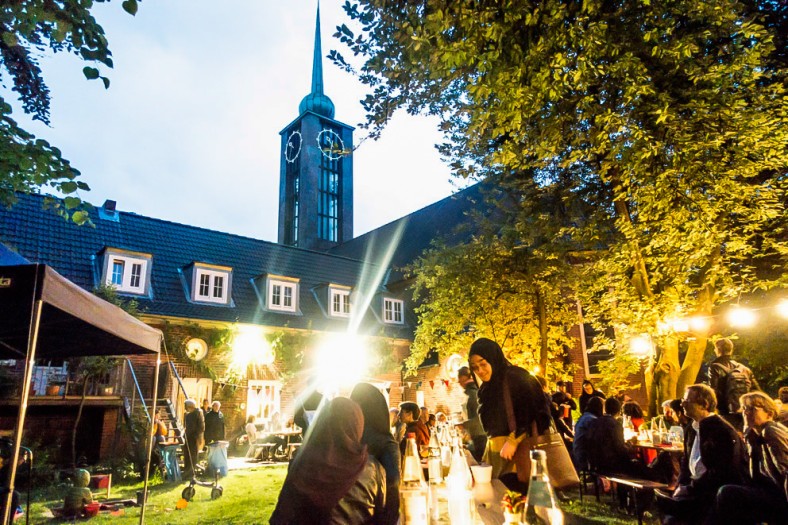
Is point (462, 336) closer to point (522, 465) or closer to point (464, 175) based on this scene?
point (464, 175)

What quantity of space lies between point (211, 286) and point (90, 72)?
1460 centimetres

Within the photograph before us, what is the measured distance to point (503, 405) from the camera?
3.75 m

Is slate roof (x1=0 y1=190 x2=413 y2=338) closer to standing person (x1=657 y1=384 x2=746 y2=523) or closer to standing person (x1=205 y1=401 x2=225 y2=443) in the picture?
standing person (x1=205 y1=401 x2=225 y2=443)

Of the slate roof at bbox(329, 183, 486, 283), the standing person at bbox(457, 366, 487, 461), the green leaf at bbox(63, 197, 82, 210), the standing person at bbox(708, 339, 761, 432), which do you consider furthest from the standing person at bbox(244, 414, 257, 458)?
the standing person at bbox(708, 339, 761, 432)

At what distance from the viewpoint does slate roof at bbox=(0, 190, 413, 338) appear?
1580 cm

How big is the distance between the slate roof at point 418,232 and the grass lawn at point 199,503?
53.0ft

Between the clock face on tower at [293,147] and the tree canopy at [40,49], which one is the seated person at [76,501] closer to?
the tree canopy at [40,49]

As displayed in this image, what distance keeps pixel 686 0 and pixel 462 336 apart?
9627mm

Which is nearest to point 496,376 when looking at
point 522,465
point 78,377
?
point 522,465

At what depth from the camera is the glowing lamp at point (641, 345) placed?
9305 mm

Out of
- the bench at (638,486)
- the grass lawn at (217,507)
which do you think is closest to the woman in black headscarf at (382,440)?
the bench at (638,486)

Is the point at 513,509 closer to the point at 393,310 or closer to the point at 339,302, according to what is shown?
the point at 339,302

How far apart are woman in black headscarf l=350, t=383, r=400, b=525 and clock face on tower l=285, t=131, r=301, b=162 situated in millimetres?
37472

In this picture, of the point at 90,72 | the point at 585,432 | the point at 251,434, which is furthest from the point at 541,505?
the point at 251,434
